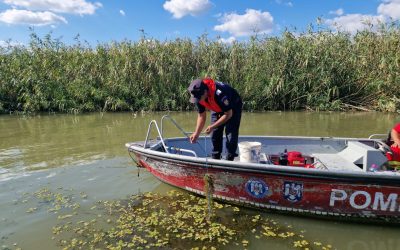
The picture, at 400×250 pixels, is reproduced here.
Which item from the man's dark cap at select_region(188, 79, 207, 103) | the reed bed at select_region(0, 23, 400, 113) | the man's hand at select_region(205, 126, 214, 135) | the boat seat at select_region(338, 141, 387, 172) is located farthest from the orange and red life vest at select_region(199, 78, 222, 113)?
the reed bed at select_region(0, 23, 400, 113)

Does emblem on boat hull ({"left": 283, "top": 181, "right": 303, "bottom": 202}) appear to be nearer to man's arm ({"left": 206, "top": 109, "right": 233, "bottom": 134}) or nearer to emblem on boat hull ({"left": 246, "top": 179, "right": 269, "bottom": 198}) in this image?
emblem on boat hull ({"left": 246, "top": 179, "right": 269, "bottom": 198})

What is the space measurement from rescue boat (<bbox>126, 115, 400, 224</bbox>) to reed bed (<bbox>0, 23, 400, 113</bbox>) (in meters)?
8.09

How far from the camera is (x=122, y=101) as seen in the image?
13.7 metres

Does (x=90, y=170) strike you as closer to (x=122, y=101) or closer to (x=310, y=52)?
(x=122, y=101)

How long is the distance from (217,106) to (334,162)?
197cm

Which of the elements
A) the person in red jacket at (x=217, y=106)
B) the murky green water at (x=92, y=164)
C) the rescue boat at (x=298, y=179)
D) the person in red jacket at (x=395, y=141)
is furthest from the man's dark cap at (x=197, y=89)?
the person in red jacket at (x=395, y=141)

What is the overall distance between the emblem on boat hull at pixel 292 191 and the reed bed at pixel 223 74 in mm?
9161

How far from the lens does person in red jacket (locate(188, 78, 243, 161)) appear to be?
4574 mm

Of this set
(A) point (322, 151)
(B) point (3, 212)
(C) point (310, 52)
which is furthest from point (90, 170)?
(C) point (310, 52)

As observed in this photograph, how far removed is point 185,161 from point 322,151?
243 centimetres

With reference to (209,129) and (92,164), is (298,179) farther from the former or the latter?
(92,164)

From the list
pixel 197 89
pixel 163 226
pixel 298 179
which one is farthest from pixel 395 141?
pixel 163 226

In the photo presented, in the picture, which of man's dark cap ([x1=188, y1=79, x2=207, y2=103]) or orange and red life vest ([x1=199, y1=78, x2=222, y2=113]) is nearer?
man's dark cap ([x1=188, y1=79, x2=207, y2=103])

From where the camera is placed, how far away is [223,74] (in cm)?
1398
